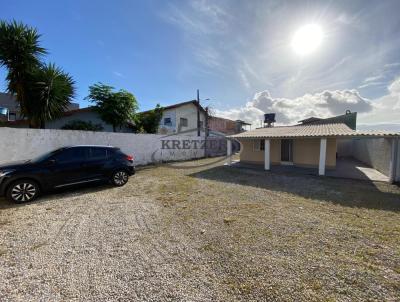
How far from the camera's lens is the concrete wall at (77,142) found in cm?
723

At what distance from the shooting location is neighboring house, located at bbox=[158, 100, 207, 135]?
62.1 feet

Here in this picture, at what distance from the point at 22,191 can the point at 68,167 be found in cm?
120

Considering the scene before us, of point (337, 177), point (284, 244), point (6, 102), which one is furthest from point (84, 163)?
point (6, 102)

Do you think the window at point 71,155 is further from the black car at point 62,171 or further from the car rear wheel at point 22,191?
the car rear wheel at point 22,191

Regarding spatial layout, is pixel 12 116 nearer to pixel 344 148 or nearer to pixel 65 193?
pixel 65 193

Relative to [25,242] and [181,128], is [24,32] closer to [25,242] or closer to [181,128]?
[25,242]

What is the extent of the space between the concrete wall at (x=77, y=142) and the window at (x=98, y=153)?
340cm

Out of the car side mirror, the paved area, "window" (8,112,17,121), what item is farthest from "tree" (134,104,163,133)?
"window" (8,112,17,121)

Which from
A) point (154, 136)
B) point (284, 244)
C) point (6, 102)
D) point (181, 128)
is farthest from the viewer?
point (6, 102)

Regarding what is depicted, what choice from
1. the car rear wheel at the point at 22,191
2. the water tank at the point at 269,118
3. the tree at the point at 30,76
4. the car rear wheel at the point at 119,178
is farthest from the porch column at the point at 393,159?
the tree at the point at 30,76

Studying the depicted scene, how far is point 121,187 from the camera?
7039mm

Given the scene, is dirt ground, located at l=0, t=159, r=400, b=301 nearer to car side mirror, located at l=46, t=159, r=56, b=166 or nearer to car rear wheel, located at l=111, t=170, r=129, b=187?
car side mirror, located at l=46, t=159, r=56, b=166

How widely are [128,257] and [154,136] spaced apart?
1107cm

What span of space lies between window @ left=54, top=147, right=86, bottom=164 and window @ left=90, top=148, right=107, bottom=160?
0.24 meters
